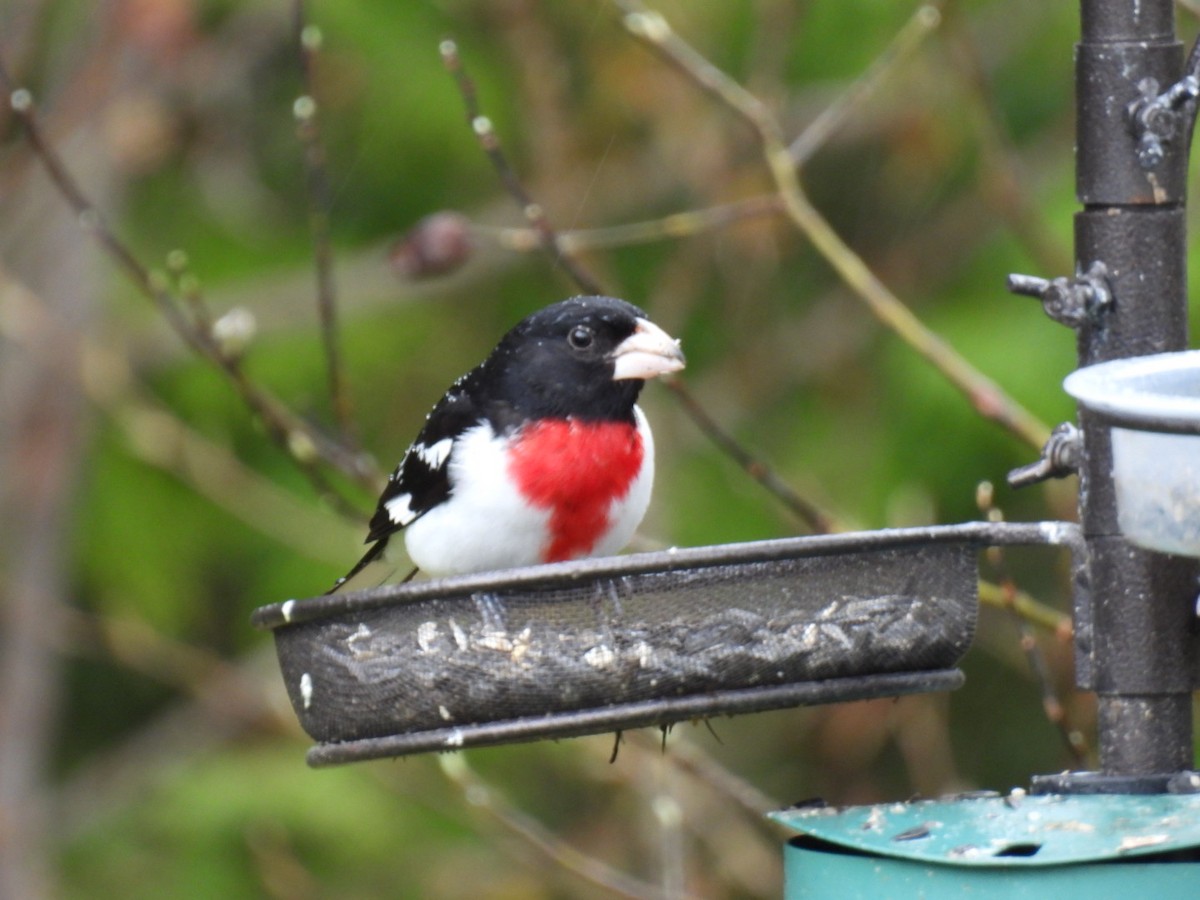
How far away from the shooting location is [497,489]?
10.00ft

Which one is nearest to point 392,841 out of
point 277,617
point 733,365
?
point 733,365

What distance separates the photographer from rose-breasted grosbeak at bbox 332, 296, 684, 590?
9.99ft

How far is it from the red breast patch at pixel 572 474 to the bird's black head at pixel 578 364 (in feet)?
0.15

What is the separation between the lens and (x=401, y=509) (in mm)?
3256

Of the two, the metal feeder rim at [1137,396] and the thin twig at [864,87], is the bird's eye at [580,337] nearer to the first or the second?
the thin twig at [864,87]

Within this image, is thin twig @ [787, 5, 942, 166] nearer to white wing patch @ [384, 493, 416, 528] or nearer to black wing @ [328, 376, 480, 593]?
black wing @ [328, 376, 480, 593]

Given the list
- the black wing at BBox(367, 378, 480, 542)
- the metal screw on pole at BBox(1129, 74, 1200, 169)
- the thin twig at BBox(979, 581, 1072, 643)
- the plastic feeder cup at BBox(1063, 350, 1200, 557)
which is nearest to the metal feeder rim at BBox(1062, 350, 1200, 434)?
the plastic feeder cup at BBox(1063, 350, 1200, 557)

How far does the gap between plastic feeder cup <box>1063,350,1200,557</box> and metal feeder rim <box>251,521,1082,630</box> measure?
1.10ft

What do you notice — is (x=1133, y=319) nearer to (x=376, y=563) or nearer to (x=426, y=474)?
(x=426, y=474)

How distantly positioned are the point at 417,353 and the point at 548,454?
→ 3.25m

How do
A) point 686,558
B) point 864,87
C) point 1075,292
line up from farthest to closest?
point 864,87
point 1075,292
point 686,558

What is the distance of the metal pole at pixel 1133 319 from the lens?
88.4 inches

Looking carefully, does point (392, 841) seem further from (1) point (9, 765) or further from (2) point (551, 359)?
(2) point (551, 359)

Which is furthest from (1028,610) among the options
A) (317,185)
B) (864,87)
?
(317,185)
